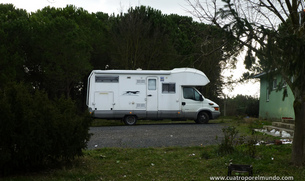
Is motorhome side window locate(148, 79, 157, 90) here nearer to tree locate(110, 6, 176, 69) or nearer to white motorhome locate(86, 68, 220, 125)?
white motorhome locate(86, 68, 220, 125)

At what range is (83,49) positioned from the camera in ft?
84.7

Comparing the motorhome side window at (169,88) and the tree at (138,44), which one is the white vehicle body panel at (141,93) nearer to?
the motorhome side window at (169,88)

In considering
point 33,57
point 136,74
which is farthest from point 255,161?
point 33,57

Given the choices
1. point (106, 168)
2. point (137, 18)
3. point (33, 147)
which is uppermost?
point (137, 18)

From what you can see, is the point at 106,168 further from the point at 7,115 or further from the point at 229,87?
the point at 229,87

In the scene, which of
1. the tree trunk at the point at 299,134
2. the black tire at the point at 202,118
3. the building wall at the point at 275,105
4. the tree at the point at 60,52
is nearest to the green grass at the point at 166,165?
the tree trunk at the point at 299,134

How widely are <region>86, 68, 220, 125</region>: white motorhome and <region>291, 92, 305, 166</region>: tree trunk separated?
447 inches

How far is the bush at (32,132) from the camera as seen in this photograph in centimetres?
593

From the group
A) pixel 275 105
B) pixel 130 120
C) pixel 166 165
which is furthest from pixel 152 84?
pixel 166 165

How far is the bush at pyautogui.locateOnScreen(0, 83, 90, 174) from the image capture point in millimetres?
5930

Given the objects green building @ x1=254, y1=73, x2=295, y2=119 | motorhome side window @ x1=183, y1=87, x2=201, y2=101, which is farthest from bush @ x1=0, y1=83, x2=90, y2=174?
motorhome side window @ x1=183, y1=87, x2=201, y2=101

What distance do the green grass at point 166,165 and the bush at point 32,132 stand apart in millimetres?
265

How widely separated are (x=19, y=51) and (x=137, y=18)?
27.7ft

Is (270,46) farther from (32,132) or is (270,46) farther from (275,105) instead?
(275,105)
